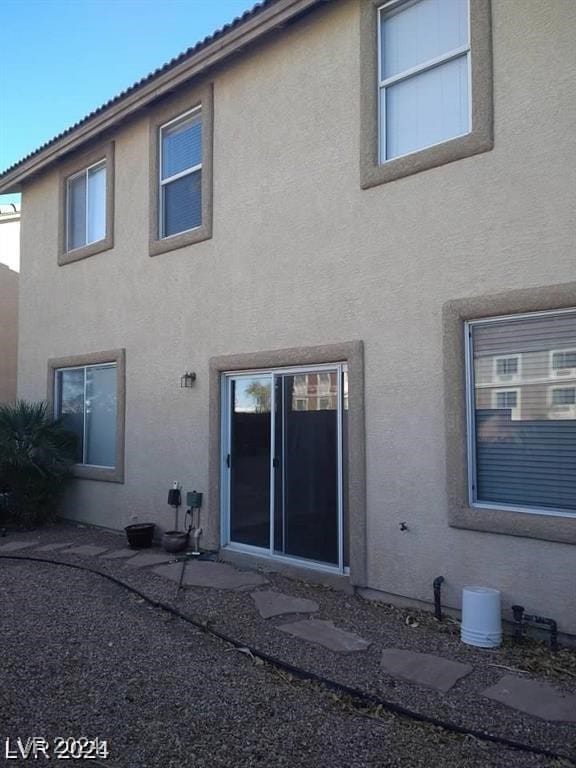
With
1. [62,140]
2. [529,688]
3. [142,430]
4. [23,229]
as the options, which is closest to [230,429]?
[142,430]

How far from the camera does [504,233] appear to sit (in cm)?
570

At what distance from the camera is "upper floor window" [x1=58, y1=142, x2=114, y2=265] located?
10.4 metres

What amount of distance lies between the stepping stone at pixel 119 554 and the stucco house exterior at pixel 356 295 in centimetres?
71

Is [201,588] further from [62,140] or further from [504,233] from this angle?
[62,140]

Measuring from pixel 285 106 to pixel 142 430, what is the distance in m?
4.84

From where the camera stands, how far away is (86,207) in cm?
1116

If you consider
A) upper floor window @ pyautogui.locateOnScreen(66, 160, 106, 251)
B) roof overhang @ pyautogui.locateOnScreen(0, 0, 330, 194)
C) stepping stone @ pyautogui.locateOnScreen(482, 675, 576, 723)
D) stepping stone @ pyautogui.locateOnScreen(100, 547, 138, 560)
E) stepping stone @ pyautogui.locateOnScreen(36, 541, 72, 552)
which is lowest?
stepping stone @ pyautogui.locateOnScreen(482, 675, 576, 723)

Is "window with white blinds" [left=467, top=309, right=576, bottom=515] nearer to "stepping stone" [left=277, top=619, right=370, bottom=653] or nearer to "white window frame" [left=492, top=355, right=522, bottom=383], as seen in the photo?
"white window frame" [left=492, top=355, right=522, bottom=383]

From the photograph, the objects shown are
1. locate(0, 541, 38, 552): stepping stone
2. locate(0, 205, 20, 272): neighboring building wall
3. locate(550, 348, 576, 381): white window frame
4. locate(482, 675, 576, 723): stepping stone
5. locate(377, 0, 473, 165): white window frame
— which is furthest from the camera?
locate(0, 205, 20, 272): neighboring building wall

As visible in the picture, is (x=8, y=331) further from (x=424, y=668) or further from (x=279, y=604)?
(x=424, y=668)

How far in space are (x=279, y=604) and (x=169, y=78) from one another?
6916mm

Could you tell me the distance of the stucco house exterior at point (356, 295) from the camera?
18.2ft

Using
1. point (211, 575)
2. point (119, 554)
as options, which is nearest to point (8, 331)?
point (119, 554)

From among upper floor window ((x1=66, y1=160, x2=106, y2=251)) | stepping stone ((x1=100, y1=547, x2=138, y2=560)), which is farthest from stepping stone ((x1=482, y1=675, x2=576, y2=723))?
upper floor window ((x1=66, y1=160, x2=106, y2=251))
